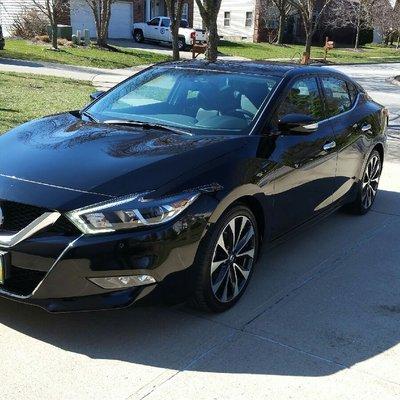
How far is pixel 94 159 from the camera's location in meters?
3.46

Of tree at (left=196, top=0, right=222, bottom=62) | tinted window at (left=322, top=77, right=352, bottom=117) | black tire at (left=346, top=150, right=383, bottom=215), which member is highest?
tree at (left=196, top=0, right=222, bottom=62)

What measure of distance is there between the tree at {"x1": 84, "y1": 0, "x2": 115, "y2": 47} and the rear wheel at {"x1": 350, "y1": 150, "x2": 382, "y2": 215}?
2092cm

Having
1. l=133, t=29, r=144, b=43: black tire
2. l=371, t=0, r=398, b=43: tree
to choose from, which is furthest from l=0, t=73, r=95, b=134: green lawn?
l=371, t=0, r=398, b=43: tree

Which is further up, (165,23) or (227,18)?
(227,18)

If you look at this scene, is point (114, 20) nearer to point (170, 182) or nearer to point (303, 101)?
point (303, 101)

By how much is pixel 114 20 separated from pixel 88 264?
35729mm

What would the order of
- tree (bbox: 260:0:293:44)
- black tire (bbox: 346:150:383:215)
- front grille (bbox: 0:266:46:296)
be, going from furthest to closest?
tree (bbox: 260:0:293:44) → black tire (bbox: 346:150:383:215) → front grille (bbox: 0:266:46:296)

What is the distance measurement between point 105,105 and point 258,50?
1273 inches

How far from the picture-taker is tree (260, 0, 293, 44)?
132 ft

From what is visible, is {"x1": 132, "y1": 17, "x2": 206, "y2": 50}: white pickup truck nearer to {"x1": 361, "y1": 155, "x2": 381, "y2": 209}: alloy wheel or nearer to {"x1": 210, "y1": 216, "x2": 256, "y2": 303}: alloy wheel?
{"x1": 361, "y1": 155, "x2": 381, "y2": 209}: alloy wheel

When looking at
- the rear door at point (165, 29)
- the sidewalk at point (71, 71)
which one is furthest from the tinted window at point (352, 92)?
the rear door at point (165, 29)

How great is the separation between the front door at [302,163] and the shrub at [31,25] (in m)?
27.2

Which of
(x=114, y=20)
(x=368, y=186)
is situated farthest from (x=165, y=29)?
(x=368, y=186)

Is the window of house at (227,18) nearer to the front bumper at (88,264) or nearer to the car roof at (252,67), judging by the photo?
the car roof at (252,67)
